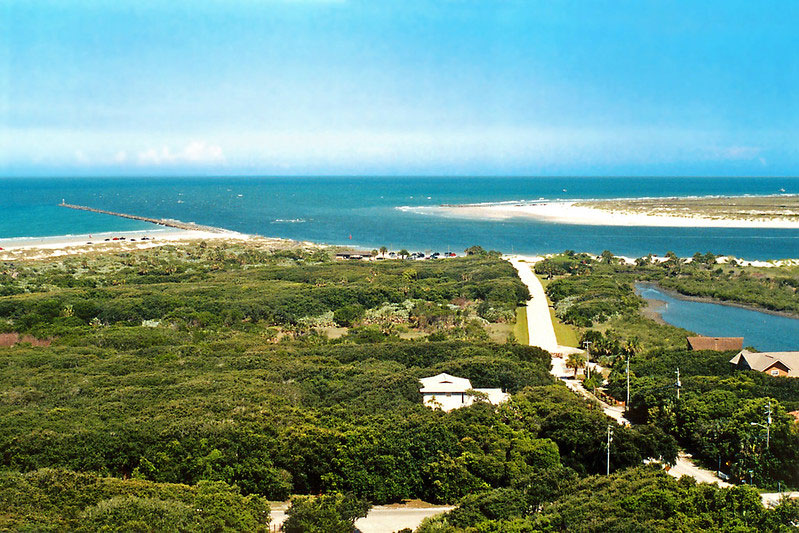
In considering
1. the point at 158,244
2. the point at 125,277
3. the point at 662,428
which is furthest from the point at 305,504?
the point at 158,244

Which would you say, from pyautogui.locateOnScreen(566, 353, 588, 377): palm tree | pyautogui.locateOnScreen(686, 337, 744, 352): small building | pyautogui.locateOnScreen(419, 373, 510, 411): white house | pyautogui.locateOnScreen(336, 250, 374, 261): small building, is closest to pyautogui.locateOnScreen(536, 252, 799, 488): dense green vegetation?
pyautogui.locateOnScreen(686, 337, 744, 352): small building

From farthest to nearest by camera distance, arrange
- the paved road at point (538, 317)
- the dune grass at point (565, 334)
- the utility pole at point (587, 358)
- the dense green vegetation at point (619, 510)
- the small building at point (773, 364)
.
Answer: the dune grass at point (565, 334)
the paved road at point (538, 317)
the utility pole at point (587, 358)
the small building at point (773, 364)
the dense green vegetation at point (619, 510)

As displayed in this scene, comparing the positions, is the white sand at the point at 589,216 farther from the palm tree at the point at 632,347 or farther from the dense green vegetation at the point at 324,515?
the dense green vegetation at the point at 324,515

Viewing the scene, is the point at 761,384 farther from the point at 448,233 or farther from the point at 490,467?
the point at 448,233

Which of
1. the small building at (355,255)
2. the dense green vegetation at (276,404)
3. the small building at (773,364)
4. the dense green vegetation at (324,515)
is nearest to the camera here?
the dense green vegetation at (324,515)

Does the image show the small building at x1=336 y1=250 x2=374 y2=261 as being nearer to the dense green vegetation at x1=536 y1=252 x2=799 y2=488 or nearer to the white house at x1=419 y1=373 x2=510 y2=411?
the dense green vegetation at x1=536 y1=252 x2=799 y2=488

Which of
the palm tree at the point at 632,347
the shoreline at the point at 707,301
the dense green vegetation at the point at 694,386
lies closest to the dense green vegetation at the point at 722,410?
the dense green vegetation at the point at 694,386

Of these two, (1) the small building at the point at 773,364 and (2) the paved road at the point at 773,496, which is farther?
(1) the small building at the point at 773,364
